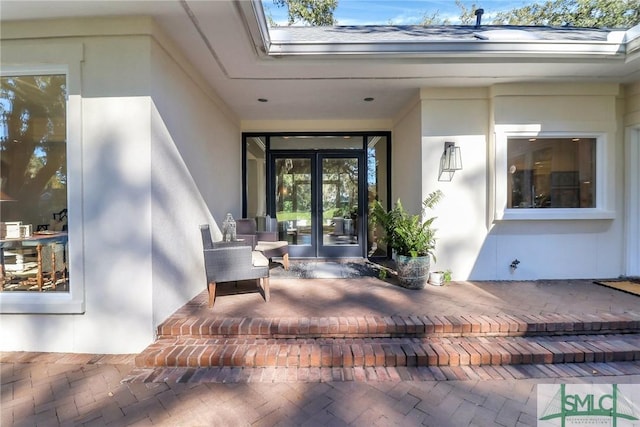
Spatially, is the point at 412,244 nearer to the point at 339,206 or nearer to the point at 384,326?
the point at 384,326

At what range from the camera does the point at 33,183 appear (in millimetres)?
3027

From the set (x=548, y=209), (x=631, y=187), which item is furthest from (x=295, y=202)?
(x=631, y=187)

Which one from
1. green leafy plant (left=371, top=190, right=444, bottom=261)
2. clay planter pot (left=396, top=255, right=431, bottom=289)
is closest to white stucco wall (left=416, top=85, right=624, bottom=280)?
green leafy plant (left=371, top=190, right=444, bottom=261)

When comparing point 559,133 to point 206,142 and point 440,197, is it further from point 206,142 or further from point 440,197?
point 206,142

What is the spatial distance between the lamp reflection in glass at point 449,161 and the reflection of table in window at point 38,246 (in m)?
4.54

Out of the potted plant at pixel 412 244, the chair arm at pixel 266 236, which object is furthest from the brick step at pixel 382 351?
the chair arm at pixel 266 236

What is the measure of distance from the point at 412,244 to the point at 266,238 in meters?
2.66

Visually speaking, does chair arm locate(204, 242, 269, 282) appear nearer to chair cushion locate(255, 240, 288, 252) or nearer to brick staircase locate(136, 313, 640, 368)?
brick staircase locate(136, 313, 640, 368)

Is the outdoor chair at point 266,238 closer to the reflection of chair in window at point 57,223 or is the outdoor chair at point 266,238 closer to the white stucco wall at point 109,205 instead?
the white stucco wall at point 109,205

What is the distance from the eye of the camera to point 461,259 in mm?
4004

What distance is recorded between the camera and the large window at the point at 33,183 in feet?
8.83

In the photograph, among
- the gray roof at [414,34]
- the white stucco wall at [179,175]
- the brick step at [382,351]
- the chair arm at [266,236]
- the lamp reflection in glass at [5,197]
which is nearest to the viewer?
the brick step at [382,351]

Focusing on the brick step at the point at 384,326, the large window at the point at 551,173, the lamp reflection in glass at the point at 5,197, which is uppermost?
the large window at the point at 551,173

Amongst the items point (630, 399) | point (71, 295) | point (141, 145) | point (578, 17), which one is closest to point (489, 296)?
point (630, 399)
